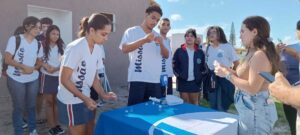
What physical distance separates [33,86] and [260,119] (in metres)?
2.94

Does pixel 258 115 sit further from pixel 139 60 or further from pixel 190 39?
pixel 190 39

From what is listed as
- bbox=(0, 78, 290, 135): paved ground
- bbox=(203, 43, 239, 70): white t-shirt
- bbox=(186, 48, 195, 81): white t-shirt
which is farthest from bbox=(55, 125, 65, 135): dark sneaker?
bbox=(203, 43, 239, 70): white t-shirt

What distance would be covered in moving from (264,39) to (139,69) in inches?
62.7

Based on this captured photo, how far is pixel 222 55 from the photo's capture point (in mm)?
4656

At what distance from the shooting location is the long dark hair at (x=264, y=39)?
2160mm

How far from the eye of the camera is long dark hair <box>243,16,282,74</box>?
2.16 m

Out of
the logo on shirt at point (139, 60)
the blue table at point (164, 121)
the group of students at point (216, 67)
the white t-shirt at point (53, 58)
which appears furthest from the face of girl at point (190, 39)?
the blue table at point (164, 121)

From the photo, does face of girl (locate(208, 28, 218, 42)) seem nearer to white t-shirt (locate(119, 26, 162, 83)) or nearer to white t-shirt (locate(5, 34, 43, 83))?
white t-shirt (locate(119, 26, 162, 83))

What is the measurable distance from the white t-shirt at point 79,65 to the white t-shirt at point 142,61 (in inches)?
32.4

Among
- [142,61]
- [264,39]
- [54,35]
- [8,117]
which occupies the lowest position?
[8,117]

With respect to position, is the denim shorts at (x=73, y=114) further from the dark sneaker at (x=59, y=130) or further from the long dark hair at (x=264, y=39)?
the dark sneaker at (x=59, y=130)

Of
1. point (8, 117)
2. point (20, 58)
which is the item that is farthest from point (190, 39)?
point (8, 117)

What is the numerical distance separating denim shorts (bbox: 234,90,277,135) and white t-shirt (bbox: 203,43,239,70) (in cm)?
253

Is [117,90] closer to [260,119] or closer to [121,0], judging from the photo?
[121,0]
